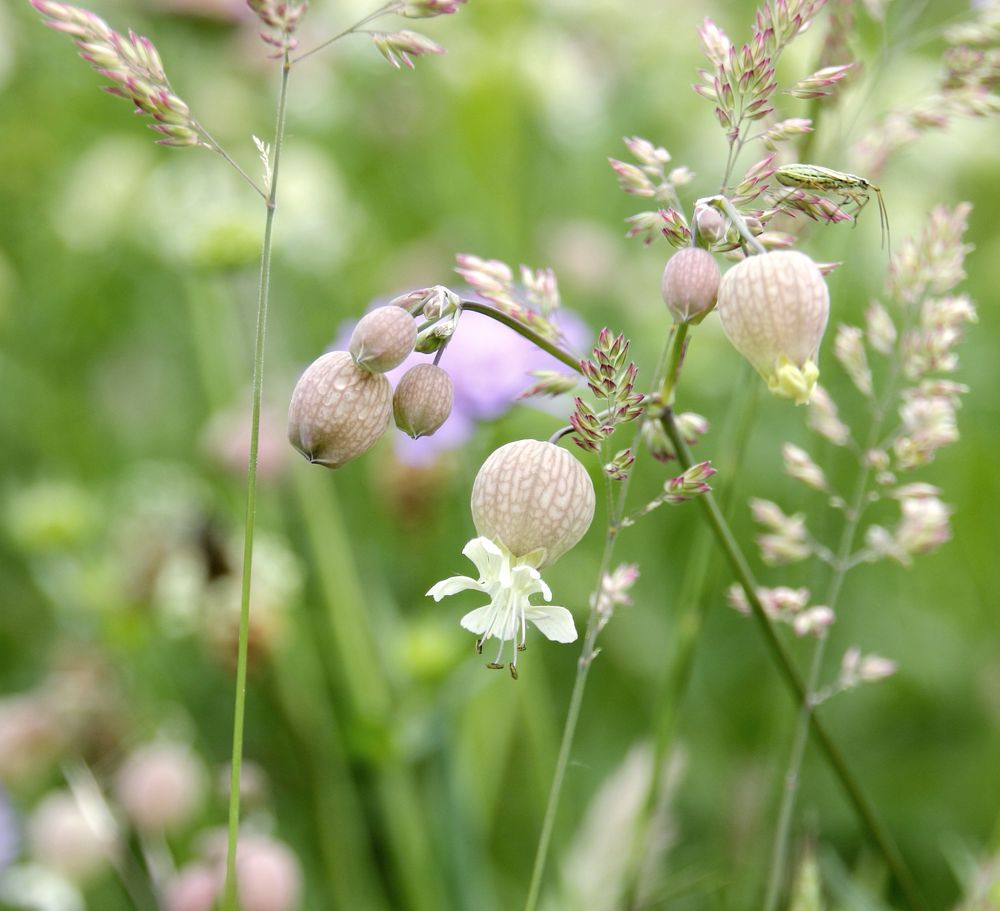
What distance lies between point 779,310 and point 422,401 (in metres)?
0.17

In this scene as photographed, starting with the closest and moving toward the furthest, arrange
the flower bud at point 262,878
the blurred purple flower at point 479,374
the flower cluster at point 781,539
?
the flower cluster at point 781,539 → the flower bud at point 262,878 → the blurred purple flower at point 479,374

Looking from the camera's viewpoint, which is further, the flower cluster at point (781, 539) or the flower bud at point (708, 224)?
the flower cluster at point (781, 539)

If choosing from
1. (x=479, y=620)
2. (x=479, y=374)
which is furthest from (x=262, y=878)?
(x=479, y=374)

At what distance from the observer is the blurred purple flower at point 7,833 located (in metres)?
1.22

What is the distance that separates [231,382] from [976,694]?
1.16m

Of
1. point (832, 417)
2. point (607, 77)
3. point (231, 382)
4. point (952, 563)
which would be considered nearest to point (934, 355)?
point (832, 417)

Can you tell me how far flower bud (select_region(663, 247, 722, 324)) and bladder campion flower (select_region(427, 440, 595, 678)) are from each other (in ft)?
0.29

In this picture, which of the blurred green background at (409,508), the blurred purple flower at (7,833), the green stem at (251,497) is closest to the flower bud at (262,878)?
the blurred green background at (409,508)

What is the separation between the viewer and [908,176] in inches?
82.1

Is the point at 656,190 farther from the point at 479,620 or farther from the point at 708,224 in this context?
the point at 479,620

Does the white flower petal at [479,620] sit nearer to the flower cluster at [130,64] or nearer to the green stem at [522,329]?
the green stem at [522,329]

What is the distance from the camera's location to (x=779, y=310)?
1.61ft

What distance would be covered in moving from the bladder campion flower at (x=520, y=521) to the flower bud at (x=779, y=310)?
10cm

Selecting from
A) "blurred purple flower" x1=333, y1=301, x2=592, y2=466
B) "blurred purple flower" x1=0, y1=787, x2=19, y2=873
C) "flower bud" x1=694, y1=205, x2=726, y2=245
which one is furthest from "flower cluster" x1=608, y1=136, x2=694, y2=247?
"blurred purple flower" x1=0, y1=787, x2=19, y2=873
